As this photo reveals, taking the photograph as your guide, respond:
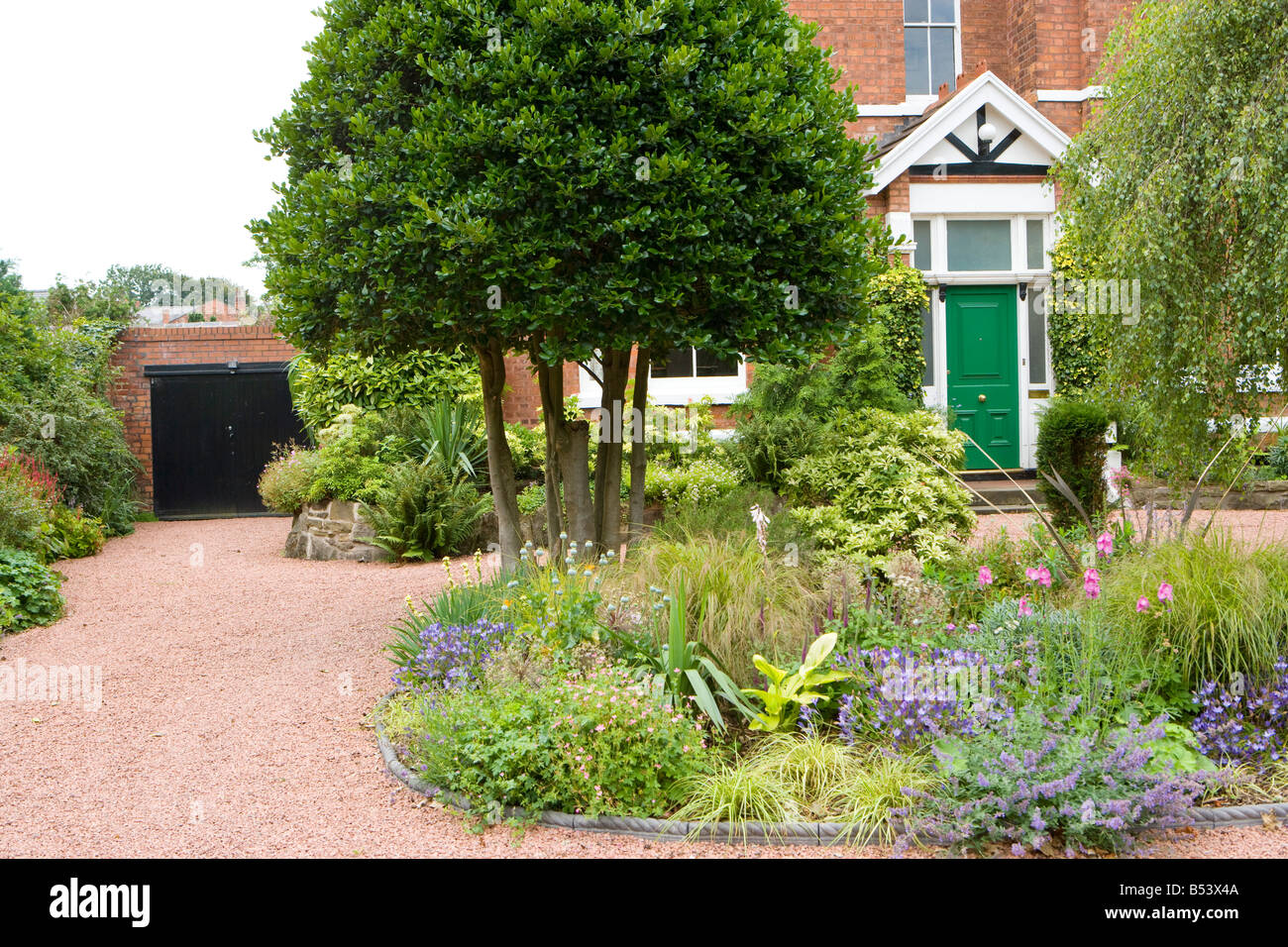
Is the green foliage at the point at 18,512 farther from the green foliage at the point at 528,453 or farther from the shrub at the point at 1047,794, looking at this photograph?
the shrub at the point at 1047,794

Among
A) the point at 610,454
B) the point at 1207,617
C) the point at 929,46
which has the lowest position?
the point at 1207,617

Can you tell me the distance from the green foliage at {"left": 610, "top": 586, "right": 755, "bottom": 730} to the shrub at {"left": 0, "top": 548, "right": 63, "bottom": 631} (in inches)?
217

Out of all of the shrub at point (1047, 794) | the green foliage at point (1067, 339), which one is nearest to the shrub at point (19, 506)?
the shrub at point (1047, 794)

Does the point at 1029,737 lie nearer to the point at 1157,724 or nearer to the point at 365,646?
the point at 1157,724

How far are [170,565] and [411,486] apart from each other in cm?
281

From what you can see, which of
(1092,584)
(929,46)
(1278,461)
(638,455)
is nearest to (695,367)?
(638,455)

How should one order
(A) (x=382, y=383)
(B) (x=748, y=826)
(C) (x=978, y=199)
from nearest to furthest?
(B) (x=748, y=826)
(A) (x=382, y=383)
(C) (x=978, y=199)

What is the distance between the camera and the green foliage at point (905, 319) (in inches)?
466

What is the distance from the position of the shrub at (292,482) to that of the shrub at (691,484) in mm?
4115

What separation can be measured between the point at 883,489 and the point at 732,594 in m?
2.59

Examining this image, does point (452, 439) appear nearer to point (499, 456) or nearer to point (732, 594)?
point (499, 456)

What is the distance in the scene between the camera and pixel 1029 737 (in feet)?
12.5

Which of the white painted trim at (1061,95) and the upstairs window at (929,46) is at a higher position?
the upstairs window at (929,46)

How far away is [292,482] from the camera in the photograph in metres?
11.7
